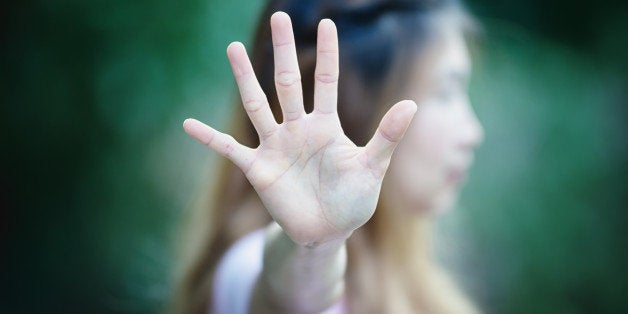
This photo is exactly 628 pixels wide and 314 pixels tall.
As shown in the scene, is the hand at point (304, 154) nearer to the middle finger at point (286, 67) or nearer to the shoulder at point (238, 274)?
the middle finger at point (286, 67)

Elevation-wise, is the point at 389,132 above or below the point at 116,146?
below

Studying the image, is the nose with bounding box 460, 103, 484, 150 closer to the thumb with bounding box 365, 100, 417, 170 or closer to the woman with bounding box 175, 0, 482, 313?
the woman with bounding box 175, 0, 482, 313

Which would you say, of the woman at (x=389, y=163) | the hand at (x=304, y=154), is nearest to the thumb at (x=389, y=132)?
the hand at (x=304, y=154)

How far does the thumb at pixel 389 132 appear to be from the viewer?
622 mm

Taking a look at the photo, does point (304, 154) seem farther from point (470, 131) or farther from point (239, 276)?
point (470, 131)

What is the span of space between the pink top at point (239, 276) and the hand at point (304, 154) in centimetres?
23

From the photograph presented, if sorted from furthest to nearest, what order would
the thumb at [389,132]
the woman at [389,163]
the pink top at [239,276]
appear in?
the woman at [389,163]
the pink top at [239,276]
the thumb at [389,132]

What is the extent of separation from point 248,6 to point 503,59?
1.45 feet

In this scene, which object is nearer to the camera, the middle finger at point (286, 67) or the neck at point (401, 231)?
the middle finger at point (286, 67)

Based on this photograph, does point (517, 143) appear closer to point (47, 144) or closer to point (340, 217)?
point (340, 217)

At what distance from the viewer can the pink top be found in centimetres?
91

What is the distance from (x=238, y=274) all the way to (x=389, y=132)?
1.35ft

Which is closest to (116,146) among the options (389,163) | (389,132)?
(389,163)

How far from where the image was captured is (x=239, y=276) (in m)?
0.93
